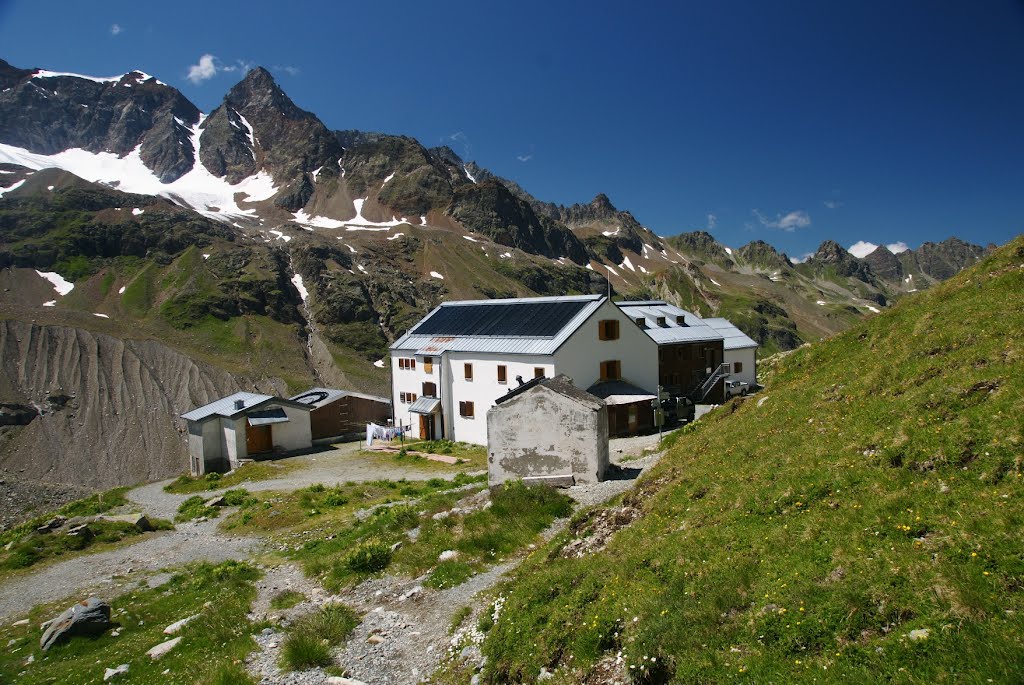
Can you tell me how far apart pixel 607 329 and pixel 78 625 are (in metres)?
34.7

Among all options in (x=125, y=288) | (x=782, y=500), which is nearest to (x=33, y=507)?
(x=782, y=500)

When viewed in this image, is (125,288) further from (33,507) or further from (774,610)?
(774,610)

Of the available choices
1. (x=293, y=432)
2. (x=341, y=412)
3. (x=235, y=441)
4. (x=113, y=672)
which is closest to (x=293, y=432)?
(x=293, y=432)

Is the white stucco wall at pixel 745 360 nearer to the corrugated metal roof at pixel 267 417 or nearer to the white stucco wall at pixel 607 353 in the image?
the white stucco wall at pixel 607 353

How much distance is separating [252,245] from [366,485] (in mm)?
131337

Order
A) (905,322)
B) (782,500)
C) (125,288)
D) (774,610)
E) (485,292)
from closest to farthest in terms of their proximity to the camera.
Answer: (774,610)
(782,500)
(905,322)
(125,288)
(485,292)

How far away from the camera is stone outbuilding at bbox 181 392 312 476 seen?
1843 inches

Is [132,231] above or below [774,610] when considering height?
above

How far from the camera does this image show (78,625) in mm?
14992

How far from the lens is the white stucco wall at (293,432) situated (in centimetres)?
4847

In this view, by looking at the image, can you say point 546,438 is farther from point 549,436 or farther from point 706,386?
point 706,386

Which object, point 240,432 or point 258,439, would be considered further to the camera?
point 258,439

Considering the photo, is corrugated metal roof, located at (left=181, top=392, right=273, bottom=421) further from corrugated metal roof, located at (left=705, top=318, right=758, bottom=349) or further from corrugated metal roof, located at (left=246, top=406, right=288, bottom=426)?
corrugated metal roof, located at (left=705, top=318, right=758, bottom=349)

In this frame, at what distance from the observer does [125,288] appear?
122250 millimetres
